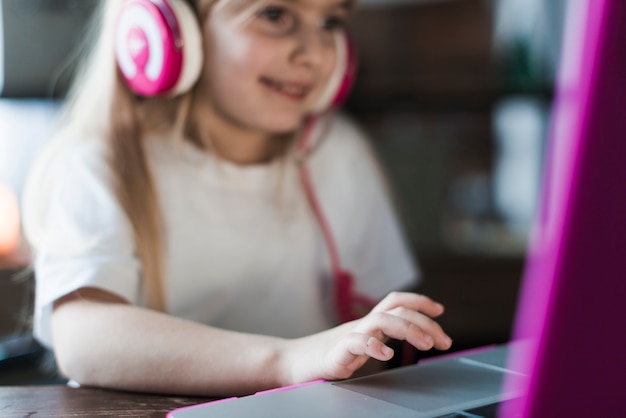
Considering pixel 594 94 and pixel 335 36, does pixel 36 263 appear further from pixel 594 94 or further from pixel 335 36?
pixel 594 94

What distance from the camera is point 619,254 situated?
0.39 m

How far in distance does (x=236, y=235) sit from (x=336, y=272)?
155 millimetres

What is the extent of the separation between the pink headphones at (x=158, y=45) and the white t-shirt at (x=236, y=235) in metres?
0.11

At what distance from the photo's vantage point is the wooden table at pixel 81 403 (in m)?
0.62

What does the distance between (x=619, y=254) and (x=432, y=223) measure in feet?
6.82

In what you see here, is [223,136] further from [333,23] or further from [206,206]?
[333,23]

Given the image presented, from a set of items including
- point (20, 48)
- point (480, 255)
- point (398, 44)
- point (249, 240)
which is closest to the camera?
point (249, 240)

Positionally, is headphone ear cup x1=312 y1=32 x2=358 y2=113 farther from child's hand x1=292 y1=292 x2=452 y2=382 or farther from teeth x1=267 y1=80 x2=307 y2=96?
child's hand x1=292 y1=292 x2=452 y2=382

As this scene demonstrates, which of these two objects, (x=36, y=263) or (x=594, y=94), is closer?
(x=594, y=94)

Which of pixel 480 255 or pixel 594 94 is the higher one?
pixel 594 94

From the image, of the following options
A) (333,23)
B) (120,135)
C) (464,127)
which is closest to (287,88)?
(333,23)

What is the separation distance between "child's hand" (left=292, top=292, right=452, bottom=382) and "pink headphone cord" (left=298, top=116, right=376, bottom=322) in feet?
1.42

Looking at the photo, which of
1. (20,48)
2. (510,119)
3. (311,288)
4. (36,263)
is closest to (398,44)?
(510,119)

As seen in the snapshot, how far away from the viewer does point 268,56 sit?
102 cm
